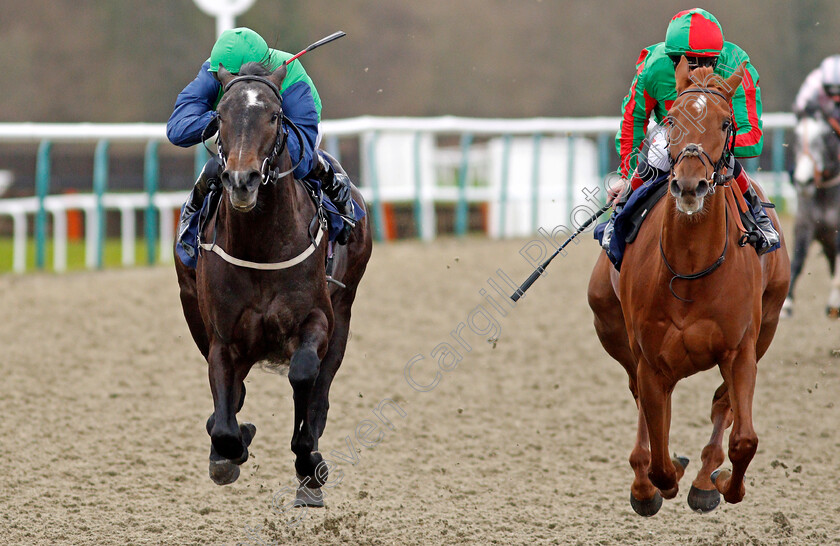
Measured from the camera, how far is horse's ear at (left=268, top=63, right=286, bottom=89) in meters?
4.32

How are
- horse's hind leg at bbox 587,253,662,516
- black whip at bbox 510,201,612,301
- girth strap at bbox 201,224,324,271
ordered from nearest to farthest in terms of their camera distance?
girth strap at bbox 201,224,324,271, horse's hind leg at bbox 587,253,662,516, black whip at bbox 510,201,612,301

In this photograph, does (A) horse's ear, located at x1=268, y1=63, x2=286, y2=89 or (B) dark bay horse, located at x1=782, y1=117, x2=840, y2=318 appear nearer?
(A) horse's ear, located at x1=268, y1=63, x2=286, y2=89

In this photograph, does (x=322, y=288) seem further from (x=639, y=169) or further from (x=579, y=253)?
(x=579, y=253)

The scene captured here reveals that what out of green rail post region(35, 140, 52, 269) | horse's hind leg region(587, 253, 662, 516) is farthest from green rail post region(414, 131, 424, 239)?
horse's hind leg region(587, 253, 662, 516)

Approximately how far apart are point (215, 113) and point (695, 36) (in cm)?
183

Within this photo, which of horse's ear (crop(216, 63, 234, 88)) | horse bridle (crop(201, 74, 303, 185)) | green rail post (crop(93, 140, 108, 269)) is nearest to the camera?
horse bridle (crop(201, 74, 303, 185))

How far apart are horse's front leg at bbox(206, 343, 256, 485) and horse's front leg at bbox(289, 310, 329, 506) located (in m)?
0.23

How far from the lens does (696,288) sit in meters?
4.25

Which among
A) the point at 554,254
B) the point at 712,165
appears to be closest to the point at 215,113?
the point at 554,254

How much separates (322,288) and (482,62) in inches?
766

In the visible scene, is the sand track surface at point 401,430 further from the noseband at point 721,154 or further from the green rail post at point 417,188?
the green rail post at point 417,188

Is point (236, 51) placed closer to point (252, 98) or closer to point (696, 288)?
point (252, 98)

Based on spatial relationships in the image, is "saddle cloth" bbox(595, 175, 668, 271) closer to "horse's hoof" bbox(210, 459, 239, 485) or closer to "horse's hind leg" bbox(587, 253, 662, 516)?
"horse's hind leg" bbox(587, 253, 662, 516)

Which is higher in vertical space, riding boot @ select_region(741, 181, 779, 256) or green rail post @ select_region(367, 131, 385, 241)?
riding boot @ select_region(741, 181, 779, 256)
